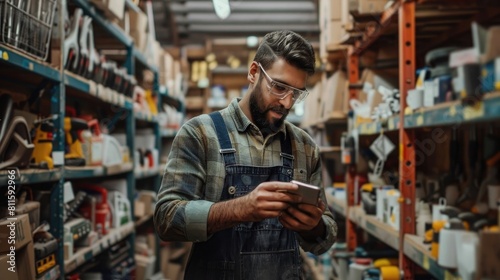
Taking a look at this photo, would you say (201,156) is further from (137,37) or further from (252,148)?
(137,37)

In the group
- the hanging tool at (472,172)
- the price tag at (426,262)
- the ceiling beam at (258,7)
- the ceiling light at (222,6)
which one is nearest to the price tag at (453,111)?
the hanging tool at (472,172)

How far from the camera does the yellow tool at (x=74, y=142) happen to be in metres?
2.78

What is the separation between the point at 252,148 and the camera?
1737mm

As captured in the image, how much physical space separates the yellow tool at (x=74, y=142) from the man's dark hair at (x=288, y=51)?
5.06 ft

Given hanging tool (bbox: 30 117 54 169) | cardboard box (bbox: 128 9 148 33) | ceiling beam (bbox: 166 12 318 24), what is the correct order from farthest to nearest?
ceiling beam (bbox: 166 12 318 24), cardboard box (bbox: 128 9 148 33), hanging tool (bbox: 30 117 54 169)

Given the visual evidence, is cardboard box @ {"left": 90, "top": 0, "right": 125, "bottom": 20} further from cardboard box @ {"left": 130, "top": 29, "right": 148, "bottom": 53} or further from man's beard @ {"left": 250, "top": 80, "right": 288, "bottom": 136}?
man's beard @ {"left": 250, "top": 80, "right": 288, "bottom": 136}

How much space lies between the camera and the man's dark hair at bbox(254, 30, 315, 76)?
168cm

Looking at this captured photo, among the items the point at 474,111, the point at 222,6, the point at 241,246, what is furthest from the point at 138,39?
the point at 474,111

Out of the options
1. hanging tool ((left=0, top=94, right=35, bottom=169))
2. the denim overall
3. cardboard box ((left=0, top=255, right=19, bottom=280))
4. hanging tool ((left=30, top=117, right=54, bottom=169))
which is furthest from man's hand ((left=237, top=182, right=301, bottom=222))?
hanging tool ((left=30, top=117, right=54, bottom=169))

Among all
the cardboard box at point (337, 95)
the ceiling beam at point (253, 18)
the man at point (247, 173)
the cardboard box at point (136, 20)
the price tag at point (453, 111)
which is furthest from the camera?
the ceiling beam at point (253, 18)

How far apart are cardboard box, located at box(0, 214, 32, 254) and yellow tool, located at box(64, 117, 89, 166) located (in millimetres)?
959

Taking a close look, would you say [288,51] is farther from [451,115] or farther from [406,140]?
[406,140]

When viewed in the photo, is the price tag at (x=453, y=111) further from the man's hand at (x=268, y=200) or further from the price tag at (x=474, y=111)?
the man's hand at (x=268, y=200)

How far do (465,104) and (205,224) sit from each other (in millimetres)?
831
